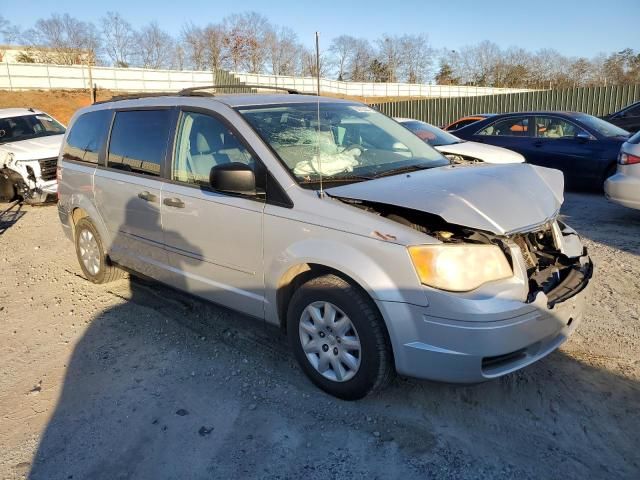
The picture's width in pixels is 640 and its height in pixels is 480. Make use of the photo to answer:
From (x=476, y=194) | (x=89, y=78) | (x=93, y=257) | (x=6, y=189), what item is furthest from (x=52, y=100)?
(x=476, y=194)

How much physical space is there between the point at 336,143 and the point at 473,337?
179cm

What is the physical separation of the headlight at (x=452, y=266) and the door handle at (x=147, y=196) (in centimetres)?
228

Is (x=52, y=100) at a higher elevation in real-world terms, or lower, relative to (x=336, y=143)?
higher

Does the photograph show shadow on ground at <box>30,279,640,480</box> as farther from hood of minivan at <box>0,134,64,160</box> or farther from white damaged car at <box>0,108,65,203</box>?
hood of minivan at <box>0,134,64,160</box>

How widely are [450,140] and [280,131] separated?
6353mm

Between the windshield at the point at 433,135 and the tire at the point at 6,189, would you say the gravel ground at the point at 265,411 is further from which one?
the tire at the point at 6,189

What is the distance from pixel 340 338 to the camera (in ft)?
9.79

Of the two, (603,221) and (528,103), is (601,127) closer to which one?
(603,221)

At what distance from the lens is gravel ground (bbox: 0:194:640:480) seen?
2.61 meters

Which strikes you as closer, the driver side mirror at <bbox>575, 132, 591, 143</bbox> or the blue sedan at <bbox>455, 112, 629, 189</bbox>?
the blue sedan at <bbox>455, 112, 629, 189</bbox>

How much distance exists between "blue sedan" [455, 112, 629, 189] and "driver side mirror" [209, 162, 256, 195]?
24.8ft

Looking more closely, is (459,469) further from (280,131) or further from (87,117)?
(87,117)

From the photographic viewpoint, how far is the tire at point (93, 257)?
5098mm

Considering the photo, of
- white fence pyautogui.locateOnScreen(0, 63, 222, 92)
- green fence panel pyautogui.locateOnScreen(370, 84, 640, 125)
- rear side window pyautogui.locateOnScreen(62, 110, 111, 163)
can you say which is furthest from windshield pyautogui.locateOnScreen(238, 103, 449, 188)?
white fence pyautogui.locateOnScreen(0, 63, 222, 92)
